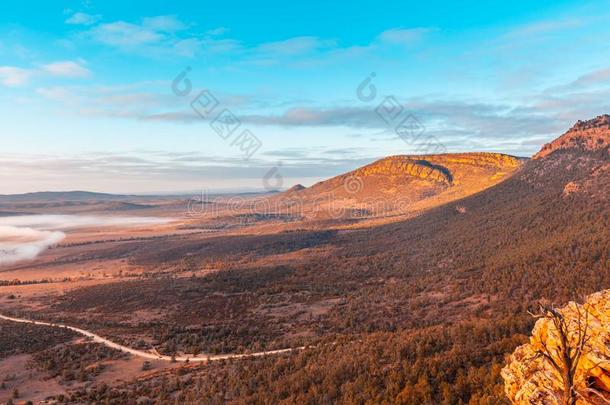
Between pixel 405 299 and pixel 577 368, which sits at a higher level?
pixel 577 368

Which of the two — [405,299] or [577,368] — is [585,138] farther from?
[577,368]

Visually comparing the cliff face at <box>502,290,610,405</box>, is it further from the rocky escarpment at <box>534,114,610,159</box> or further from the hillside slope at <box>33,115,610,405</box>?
the rocky escarpment at <box>534,114,610,159</box>

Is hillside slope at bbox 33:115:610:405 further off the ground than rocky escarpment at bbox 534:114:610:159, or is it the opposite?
rocky escarpment at bbox 534:114:610:159

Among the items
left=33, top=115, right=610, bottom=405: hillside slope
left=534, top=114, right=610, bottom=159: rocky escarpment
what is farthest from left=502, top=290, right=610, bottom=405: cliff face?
left=534, top=114, right=610, bottom=159: rocky escarpment

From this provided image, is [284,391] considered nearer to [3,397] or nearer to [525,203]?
[3,397]

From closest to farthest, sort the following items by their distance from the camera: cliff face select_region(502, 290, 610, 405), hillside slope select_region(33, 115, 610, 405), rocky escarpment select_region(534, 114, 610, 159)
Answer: cliff face select_region(502, 290, 610, 405) → hillside slope select_region(33, 115, 610, 405) → rocky escarpment select_region(534, 114, 610, 159)

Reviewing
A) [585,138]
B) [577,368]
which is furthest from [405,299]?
[585,138]
